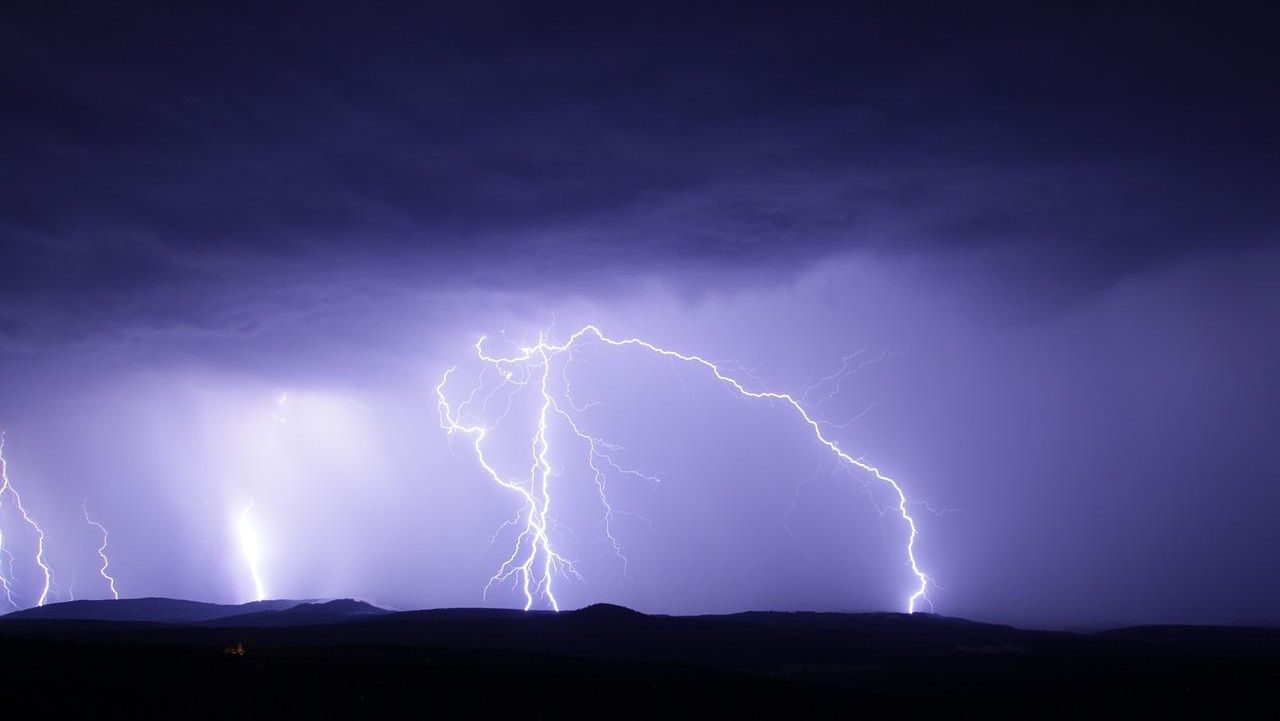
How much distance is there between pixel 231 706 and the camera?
546 inches

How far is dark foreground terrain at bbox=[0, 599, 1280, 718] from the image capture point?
48.5 ft

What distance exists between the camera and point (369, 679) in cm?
1697

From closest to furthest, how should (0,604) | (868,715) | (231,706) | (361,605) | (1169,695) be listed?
1. (231,706)
2. (868,715)
3. (1169,695)
4. (361,605)
5. (0,604)

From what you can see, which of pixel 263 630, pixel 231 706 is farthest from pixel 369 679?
pixel 263 630

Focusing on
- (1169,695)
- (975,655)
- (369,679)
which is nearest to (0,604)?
(369,679)

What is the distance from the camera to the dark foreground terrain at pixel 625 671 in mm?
14781

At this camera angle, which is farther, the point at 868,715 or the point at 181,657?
the point at 181,657

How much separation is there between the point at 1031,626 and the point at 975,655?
18.2m

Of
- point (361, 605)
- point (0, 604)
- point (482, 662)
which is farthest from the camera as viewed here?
point (0, 604)

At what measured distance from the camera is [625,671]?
20.0 m

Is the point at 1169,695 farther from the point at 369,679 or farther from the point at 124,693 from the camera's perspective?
the point at 124,693

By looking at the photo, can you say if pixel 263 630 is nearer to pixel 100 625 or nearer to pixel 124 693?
pixel 100 625

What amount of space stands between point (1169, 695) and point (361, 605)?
A: 45.9m

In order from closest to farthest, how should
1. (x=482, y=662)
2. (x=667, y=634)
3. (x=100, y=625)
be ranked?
→ (x=482, y=662) < (x=667, y=634) < (x=100, y=625)
